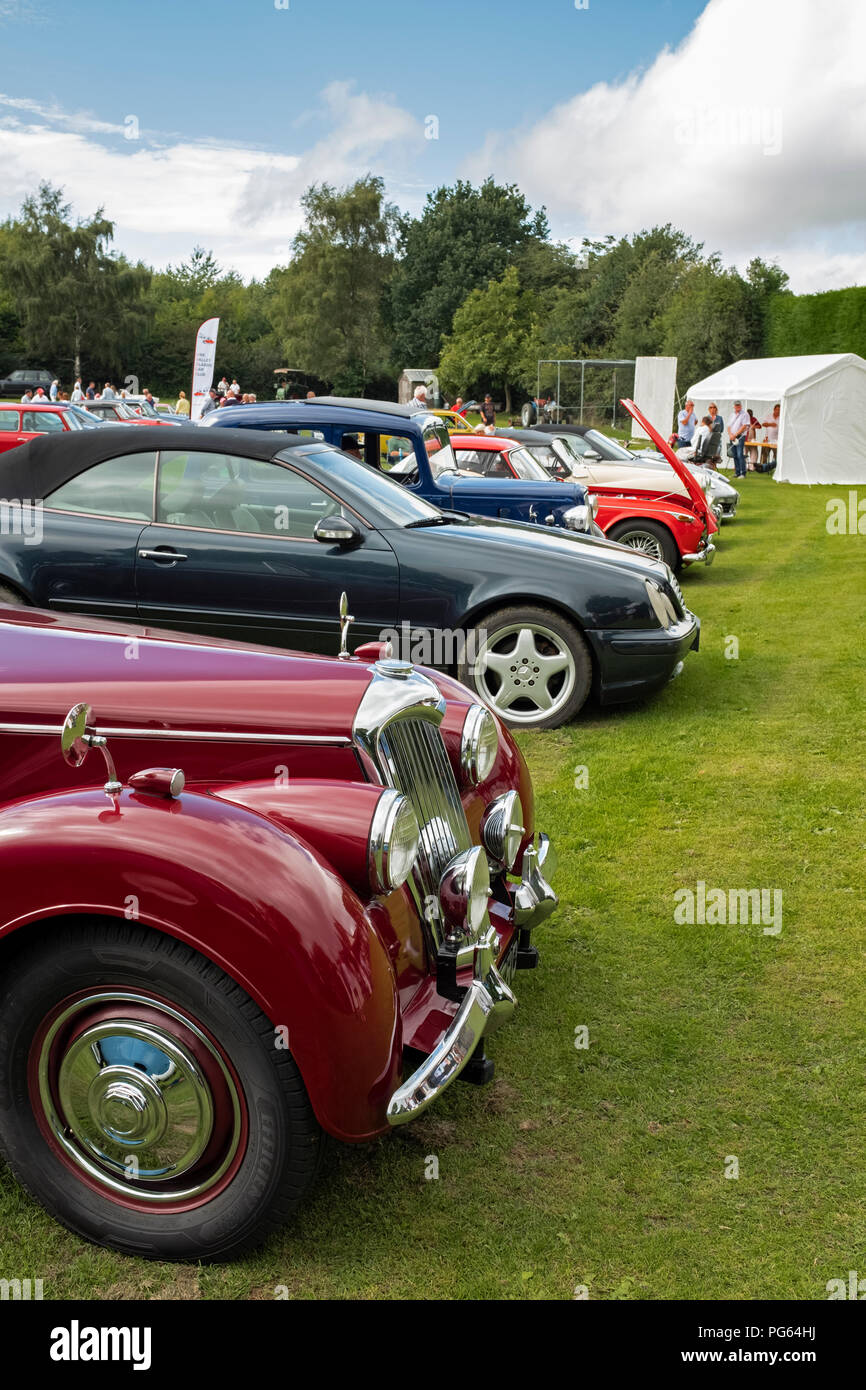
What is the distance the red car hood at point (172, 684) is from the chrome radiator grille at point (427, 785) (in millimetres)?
156

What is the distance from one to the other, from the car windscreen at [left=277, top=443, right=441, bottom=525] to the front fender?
4.33 meters

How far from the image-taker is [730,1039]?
139 inches

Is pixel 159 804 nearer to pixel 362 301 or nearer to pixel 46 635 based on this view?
pixel 46 635

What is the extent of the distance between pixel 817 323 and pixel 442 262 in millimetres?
34524

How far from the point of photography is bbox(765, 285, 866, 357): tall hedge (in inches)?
1300

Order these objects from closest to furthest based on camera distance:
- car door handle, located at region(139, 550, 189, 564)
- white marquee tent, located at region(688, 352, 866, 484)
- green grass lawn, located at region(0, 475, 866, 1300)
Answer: green grass lawn, located at region(0, 475, 866, 1300) → car door handle, located at region(139, 550, 189, 564) → white marquee tent, located at region(688, 352, 866, 484)

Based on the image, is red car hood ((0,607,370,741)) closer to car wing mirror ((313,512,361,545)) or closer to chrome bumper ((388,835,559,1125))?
chrome bumper ((388,835,559,1125))

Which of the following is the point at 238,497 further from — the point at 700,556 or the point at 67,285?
the point at 67,285

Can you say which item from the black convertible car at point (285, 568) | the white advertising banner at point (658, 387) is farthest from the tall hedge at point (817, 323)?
the black convertible car at point (285, 568)

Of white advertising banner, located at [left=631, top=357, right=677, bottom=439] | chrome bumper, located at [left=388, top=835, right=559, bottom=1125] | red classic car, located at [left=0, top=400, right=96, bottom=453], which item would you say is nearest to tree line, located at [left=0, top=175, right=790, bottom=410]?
white advertising banner, located at [left=631, top=357, right=677, bottom=439]

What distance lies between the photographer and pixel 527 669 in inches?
265

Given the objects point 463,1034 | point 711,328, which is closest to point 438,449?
point 463,1034

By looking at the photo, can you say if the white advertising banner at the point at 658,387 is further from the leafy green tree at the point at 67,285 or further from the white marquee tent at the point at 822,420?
the leafy green tree at the point at 67,285

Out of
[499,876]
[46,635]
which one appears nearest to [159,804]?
[46,635]
